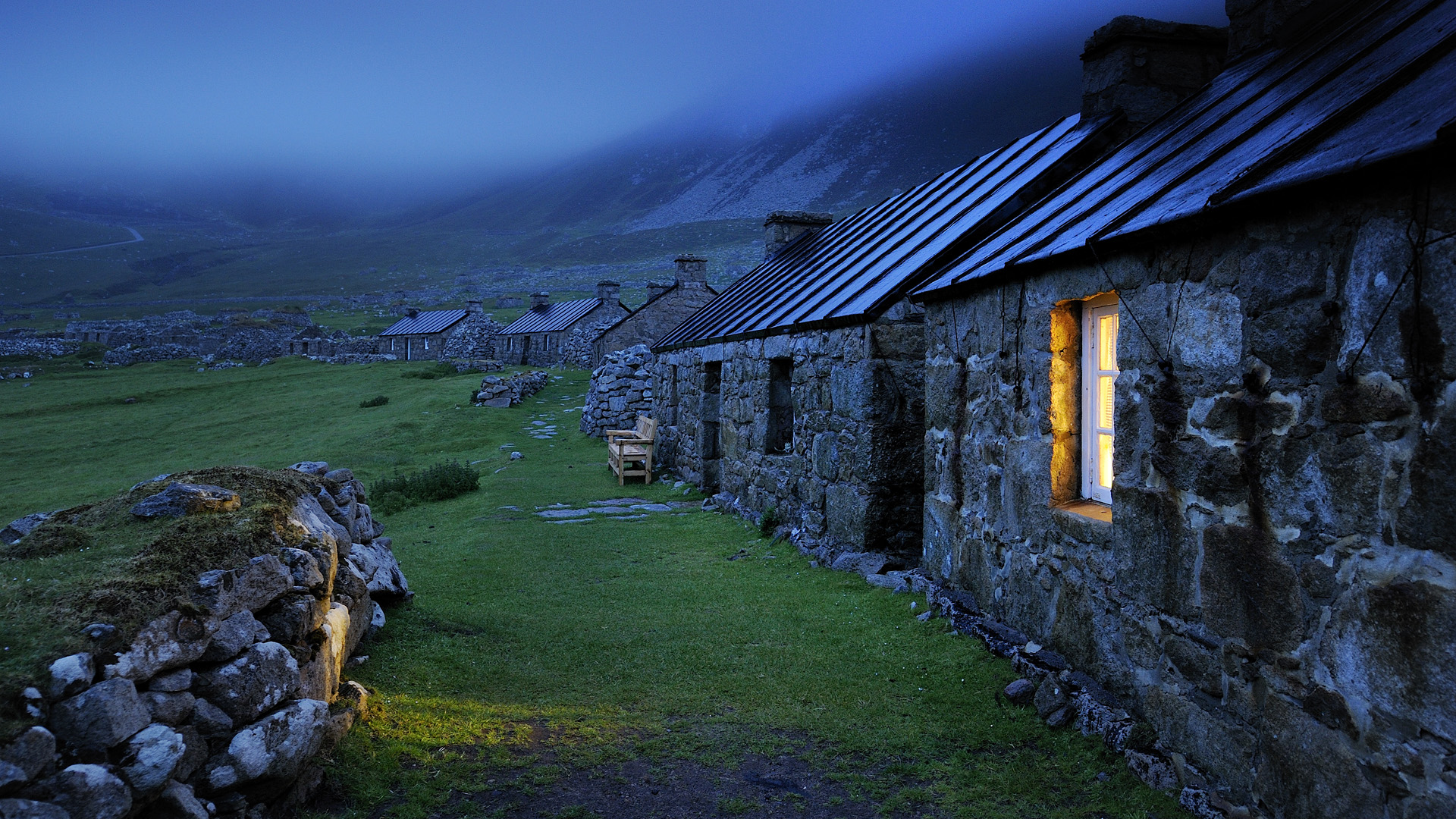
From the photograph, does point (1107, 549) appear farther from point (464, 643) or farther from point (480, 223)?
point (480, 223)

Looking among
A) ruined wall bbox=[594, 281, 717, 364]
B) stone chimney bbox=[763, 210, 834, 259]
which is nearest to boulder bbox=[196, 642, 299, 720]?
stone chimney bbox=[763, 210, 834, 259]

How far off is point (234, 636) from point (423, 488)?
37.7 feet

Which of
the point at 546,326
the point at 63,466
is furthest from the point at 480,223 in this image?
the point at 63,466

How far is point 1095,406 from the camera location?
526 cm

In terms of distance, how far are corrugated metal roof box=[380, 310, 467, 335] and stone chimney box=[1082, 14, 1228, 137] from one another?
52.0 meters

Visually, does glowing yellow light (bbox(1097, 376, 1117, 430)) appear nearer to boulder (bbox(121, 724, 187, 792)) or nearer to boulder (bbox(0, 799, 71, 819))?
boulder (bbox(121, 724, 187, 792))

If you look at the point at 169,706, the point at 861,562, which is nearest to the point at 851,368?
the point at 861,562

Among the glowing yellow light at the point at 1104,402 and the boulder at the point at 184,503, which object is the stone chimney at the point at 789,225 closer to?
the glowing yellow light at the point at 1104,402

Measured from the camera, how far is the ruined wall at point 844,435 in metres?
8.19

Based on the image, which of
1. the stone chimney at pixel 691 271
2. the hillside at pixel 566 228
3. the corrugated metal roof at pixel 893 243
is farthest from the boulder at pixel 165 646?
the hillside at pixel 566 228

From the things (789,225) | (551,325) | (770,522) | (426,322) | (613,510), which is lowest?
(613,510)

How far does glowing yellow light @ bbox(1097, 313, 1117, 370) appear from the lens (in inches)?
199

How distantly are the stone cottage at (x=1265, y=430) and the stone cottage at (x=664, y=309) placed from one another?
88.2 feet

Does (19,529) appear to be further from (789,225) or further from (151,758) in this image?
(789,225)
